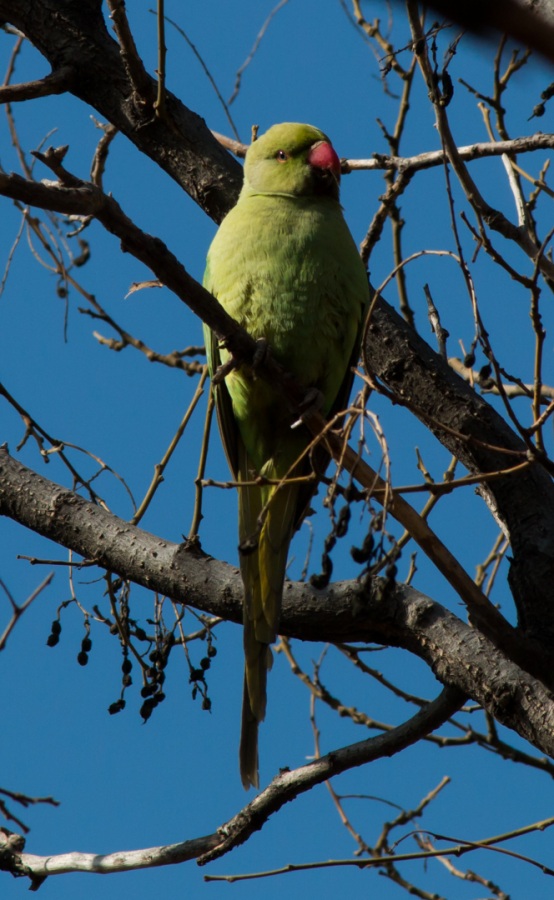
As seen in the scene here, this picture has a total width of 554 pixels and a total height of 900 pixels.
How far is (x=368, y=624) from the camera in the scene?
2775 mm

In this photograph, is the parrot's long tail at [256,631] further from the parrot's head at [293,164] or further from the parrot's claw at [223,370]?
the parrot's head at [293,164]

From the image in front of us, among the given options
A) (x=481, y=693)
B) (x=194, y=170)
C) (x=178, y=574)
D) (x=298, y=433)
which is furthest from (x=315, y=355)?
(x=481, y=693)

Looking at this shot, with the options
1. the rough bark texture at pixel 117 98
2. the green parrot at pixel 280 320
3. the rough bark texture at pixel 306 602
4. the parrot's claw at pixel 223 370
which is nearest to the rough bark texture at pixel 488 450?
the rough bark texture at pixel 306 602

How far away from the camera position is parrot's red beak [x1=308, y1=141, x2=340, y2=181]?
3.79m

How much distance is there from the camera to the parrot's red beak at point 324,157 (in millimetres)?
3793

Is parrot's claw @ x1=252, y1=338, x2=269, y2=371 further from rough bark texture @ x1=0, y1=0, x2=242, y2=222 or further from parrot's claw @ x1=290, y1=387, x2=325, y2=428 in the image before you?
rough bark texture @ x1=0, y1=0, x2=242, y2=222

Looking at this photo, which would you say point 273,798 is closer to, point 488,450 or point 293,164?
point 488,450

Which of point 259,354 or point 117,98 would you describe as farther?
point 117,98

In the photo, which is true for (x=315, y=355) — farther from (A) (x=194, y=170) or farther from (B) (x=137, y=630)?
(B) (x=137, y=630)

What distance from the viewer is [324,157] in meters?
3.84

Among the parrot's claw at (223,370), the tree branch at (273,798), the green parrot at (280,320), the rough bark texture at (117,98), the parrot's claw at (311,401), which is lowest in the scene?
the tree branch at (273,798)

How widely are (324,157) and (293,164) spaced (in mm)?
151

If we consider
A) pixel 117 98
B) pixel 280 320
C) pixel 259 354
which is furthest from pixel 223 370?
pixel 117 98

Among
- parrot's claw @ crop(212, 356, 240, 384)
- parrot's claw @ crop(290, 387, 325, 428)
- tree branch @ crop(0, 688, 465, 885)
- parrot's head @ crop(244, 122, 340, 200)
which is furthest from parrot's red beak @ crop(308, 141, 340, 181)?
tree branch @ crop(0, 688, 465, 885)
